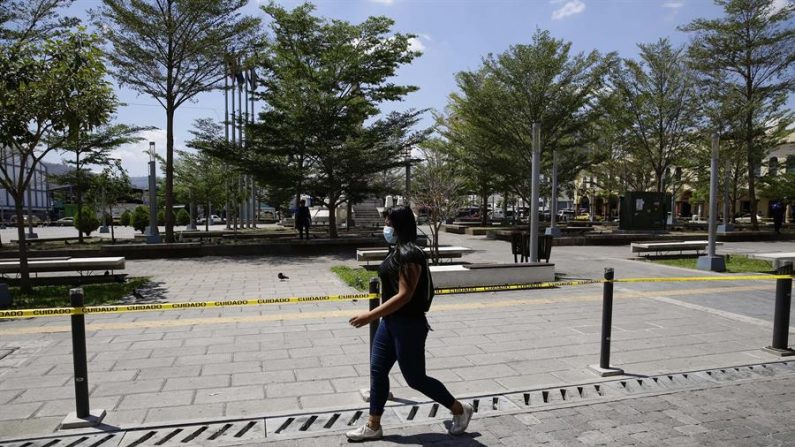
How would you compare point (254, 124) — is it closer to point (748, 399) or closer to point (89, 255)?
point (89, 255)

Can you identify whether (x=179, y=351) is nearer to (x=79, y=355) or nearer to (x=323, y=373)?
(x=323, y=373)

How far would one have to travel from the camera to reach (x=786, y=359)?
5465 millimetres

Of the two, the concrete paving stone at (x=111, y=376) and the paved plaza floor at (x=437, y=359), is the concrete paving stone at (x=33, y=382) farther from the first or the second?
the concrete paving stone at (x=111, y=376)

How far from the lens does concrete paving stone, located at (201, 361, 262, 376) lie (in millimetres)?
5023

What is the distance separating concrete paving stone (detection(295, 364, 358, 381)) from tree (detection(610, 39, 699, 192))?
906 inches

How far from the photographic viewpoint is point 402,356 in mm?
3408

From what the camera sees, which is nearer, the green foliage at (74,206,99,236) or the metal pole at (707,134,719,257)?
the metal pole at (707,134,719,257)

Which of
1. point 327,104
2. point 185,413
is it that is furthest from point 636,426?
point 327,104

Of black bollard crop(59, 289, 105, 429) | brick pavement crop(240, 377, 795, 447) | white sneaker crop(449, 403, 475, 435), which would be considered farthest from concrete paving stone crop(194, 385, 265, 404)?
white sneaker crop(449, 403, 475, 435)

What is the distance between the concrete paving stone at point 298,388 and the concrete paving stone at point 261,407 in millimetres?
133

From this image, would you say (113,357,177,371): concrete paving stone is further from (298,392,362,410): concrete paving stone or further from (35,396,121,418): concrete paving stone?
(298,392,362,410): concrete paving stone

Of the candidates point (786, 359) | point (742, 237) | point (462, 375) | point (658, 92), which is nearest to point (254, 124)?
point (462, 375)

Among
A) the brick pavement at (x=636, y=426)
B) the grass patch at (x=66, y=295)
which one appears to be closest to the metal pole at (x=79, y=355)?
the brick pavement at (x=636, y=426)

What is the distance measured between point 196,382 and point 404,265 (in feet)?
8.82
